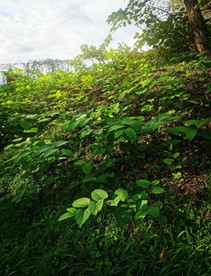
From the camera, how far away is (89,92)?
501 centimetres

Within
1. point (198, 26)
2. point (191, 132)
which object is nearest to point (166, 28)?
point (198, 26)

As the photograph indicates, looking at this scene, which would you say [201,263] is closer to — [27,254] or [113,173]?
[113,173]

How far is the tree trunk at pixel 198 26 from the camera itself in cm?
468

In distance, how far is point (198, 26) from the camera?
15.6 ft

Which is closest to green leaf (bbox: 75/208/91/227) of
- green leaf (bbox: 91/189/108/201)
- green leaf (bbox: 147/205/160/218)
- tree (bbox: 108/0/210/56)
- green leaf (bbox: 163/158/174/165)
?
green leaf (bbox: 91/189/108/201)

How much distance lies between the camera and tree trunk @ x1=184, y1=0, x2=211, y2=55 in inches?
184

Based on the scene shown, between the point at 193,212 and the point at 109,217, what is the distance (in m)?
0.74

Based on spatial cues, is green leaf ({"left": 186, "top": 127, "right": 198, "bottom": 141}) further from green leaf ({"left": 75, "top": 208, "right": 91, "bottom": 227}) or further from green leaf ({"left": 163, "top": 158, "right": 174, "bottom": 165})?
green leaf ({"left": 75, "top": 208, "right": 91, "bottom": 227})

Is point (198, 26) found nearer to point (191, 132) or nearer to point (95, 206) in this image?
point (191, 132)

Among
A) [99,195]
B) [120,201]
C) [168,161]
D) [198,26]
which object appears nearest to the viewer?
[99,195]

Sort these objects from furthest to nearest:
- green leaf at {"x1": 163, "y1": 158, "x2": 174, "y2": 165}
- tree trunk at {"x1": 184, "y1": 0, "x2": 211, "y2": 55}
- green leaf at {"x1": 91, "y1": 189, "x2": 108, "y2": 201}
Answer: tree trunk at {"x1": 184, "y1": 0, "x2": 211, "y2": 55}, green leaf at {"x1": 163, "y1": 158, "x2": 174, "y2": 165}, green leaf at {"x1": 91, "y1": 189, "x2": 108, "y2": 201}

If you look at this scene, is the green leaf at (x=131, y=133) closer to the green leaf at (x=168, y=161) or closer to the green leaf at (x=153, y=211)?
the green leaf at (x=168, y=161)

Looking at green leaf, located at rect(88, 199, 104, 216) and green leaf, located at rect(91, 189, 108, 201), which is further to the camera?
green leaf, located at rect(91, 189, 108, 201)

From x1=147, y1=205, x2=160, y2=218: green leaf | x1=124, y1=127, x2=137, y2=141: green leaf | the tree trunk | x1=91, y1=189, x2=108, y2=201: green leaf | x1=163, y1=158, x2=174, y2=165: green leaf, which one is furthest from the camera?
the tree trunk
